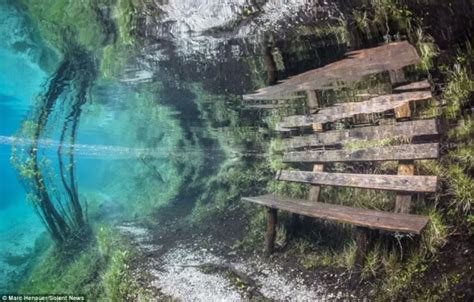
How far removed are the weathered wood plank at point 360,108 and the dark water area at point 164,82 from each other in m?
0.67

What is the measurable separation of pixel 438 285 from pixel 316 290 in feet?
4.94

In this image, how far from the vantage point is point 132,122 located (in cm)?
1953

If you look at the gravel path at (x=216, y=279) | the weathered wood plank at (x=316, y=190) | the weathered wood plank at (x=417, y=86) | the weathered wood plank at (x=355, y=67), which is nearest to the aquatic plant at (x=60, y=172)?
the gravel path at (x=216, y=279)

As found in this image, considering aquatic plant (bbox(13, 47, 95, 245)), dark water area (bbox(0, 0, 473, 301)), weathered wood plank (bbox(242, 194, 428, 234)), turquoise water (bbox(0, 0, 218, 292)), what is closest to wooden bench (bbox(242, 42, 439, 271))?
weathered wood plank (bbox(242, 194, 428, 234))

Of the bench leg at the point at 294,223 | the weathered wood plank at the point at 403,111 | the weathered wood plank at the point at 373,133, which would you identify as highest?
the weathered wood plank at the point at 403,111

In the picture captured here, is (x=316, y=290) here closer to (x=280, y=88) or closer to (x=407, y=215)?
(x=407, y=215)

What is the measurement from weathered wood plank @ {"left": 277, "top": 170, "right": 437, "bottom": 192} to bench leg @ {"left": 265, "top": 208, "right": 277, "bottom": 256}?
2.44 feet

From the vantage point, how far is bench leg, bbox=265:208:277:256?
5512mm

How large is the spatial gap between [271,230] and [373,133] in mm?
2339

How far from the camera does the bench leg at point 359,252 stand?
3870mm

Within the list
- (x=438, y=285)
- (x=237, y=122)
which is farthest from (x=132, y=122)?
(x=438, y=285)

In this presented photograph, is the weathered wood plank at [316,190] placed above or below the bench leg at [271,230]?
above

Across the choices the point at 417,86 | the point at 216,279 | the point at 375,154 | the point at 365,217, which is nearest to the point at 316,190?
the point at 375,154

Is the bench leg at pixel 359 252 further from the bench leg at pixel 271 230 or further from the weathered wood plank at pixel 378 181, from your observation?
the bench leg at pixel 271 230
